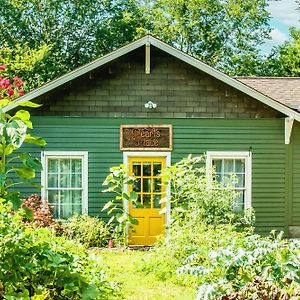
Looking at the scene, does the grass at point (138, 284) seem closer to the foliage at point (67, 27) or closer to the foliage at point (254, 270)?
the foliage at point (254, 270)

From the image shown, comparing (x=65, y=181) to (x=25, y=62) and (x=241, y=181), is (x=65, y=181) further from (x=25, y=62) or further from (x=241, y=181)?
(x=25, y=62)

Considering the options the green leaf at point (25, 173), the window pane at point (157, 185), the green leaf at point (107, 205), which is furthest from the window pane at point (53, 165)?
the green leaf at point (25, 173)

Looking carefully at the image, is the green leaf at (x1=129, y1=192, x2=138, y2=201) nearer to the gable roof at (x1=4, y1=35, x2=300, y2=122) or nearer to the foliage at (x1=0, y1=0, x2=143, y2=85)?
the gable roof at (x1=4, y1=35, x2=300, y2=122)

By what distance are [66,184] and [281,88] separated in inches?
246

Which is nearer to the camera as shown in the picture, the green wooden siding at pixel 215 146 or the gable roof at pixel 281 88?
the green wooden siding at pixel 215 146

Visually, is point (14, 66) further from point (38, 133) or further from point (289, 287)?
point (289, 287)

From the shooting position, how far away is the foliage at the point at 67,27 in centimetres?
3553

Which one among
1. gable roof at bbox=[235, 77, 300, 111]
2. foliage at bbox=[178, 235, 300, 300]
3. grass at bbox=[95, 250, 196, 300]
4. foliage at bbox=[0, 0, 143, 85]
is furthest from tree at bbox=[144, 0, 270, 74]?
foliage at bbox=[178, 235, 300, 300]

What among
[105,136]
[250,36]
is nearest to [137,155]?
[105,136]

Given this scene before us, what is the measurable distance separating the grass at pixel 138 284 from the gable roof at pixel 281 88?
6.21 meters

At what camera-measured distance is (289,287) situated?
648 centimetres

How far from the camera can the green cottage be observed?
1450 cm

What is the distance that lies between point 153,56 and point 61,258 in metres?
9.21

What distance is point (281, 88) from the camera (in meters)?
17.3
